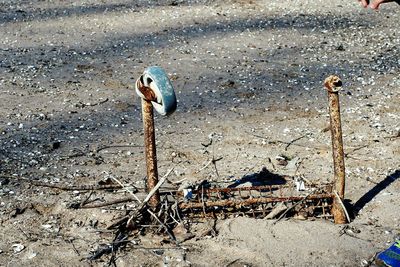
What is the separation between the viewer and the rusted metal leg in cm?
368

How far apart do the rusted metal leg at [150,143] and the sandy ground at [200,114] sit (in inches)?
11.3

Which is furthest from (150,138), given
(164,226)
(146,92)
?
(164,226)

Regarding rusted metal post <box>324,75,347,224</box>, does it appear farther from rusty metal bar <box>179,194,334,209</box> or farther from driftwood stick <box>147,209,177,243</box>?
driftwood stick <box>147,209,177,243</box>

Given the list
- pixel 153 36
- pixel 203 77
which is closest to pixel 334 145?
pixel 203 77

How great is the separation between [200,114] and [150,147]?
1.98 meters

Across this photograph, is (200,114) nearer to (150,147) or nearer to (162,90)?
(150,147)

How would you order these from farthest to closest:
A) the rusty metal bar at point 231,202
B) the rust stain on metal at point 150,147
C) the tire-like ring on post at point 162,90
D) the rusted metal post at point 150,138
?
the rusty metal bar at point 231,202 → the rust stain on metal at point 150,147 → the rusted metal post at point 150,138 → the tire-like ring on post at point 162,90

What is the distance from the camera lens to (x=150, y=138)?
3.79 metres

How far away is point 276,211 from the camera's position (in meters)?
4.04

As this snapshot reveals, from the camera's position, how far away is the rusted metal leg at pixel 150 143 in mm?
3684

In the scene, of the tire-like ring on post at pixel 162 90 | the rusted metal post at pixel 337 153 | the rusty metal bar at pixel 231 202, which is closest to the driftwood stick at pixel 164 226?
the rusty metal bar at pixel 231 202

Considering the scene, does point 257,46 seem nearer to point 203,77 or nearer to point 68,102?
point 203,77

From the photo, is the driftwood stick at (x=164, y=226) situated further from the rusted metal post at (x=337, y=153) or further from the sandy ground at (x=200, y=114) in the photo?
the rusted metal post at (x=337, y=153)

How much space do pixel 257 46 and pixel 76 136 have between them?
2.84 meters
